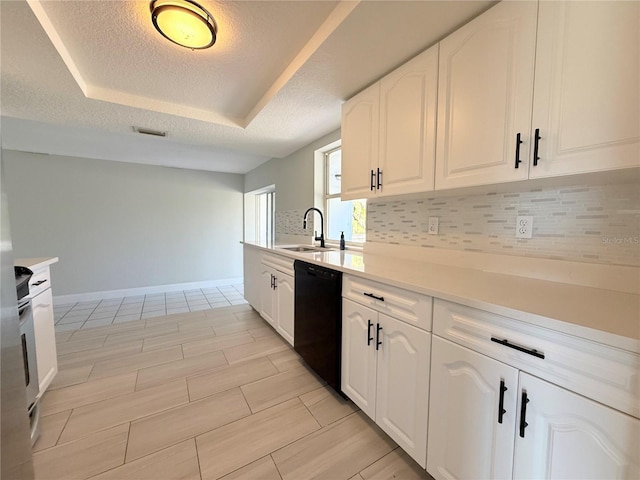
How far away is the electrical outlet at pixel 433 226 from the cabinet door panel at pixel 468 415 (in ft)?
2.74

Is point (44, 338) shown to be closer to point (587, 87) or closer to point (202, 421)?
point (202, 421)

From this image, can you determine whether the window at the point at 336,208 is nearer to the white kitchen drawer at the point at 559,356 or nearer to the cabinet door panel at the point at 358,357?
the cabinet door panel at the point at 358,357

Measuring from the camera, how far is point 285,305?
2.29m

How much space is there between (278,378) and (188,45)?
2.24 metres

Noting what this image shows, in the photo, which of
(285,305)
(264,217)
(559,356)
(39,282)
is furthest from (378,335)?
(264,217)

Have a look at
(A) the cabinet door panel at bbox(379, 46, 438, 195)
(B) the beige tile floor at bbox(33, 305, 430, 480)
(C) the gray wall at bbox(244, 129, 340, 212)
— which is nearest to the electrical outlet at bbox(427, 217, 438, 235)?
(A) the cabinet door panel at bbox(379, 46, 438, 195)

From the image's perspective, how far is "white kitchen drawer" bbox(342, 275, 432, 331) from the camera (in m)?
1.07

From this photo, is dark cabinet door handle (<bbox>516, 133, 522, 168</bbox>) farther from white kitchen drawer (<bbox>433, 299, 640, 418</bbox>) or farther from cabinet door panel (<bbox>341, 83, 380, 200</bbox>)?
cabinet door panel (<bbox>341, 83, 380, 200</bbox>)

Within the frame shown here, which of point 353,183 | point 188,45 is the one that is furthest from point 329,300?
point 188,45

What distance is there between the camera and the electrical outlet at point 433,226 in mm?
1653

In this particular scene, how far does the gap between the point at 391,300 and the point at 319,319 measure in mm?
698

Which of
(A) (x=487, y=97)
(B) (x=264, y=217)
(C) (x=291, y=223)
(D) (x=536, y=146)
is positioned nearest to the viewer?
(D) (x=536, y=146)

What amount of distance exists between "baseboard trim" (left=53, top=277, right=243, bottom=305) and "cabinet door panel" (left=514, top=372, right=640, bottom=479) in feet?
16.1

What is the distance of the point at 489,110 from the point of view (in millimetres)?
1133
